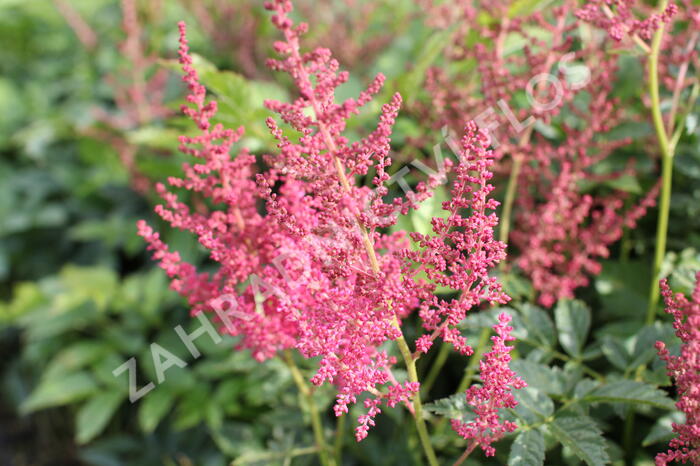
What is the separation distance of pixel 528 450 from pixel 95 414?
1.60 m

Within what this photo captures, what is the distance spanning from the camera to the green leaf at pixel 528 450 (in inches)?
33.8

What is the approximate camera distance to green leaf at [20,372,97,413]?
6.62ft

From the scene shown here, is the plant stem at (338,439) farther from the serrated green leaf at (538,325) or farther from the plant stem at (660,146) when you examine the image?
the plant stem at (660,146)

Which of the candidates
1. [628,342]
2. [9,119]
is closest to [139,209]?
[9,119]

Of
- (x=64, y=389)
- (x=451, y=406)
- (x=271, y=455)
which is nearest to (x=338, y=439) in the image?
(x=271, y=455)

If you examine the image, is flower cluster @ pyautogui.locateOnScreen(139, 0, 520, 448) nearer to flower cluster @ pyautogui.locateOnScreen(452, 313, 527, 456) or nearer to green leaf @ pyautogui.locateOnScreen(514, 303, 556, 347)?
flower cluster @ pyautogui.locateOnScreen(452, 313, 527, 456)

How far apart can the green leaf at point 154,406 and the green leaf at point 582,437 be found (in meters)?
1.29

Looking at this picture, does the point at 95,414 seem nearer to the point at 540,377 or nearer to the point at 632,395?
the point at 540,377

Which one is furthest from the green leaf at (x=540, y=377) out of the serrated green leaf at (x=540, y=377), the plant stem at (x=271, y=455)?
the plant stem at (x=271, y=455)

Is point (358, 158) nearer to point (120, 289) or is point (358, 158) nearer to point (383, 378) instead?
point (383, 378)

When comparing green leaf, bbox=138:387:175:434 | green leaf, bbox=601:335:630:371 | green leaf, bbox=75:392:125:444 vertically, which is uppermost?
green leaf, bbox=75:392:125:444

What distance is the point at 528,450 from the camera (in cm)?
88

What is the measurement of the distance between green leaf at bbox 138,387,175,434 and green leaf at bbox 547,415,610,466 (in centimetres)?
129

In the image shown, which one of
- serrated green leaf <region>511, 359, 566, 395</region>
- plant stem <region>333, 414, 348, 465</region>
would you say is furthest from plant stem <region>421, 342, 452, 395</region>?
serrated green leaf <region>511, 359, 566, 395</region>
